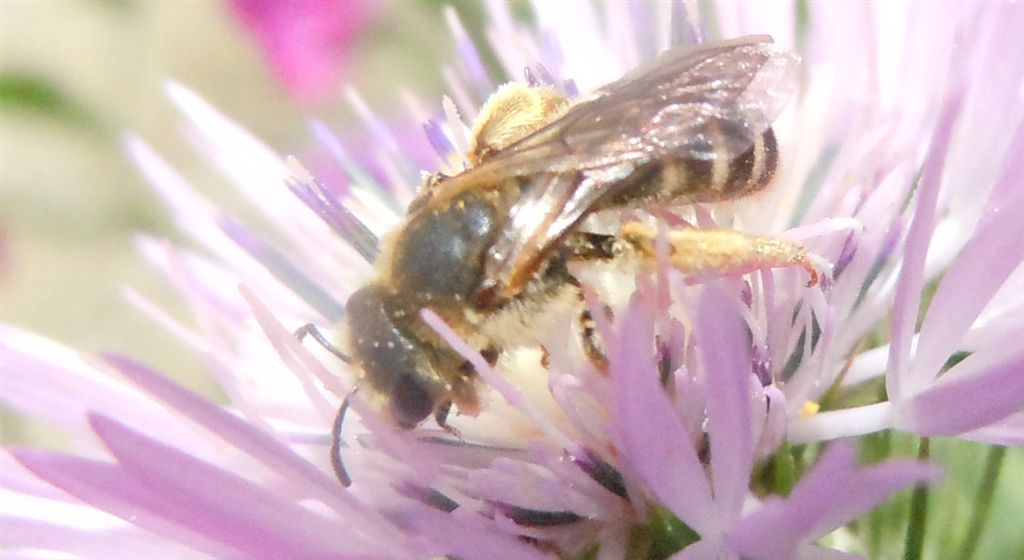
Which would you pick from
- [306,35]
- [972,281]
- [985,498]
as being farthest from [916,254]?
[306,35]

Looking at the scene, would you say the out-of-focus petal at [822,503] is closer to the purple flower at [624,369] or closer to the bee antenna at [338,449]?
the purple flower at [624,369]

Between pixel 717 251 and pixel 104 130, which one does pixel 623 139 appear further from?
pixel 104 130

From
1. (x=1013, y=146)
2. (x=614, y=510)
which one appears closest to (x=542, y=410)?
(x=614, y=510)

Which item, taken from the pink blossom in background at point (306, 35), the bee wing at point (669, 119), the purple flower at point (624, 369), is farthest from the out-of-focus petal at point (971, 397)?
the pink blossom in background at point (306, 35)

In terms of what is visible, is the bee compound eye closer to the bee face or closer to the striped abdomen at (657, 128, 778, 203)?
the bee face

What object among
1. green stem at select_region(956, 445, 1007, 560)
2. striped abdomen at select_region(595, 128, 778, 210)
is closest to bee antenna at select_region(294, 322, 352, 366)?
striped abdomen at select_region(595, 128, 778, 210)

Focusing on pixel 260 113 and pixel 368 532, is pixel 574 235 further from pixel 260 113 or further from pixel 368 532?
pixel 260 113
